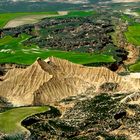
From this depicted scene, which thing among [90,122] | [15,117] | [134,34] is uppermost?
[15,117]

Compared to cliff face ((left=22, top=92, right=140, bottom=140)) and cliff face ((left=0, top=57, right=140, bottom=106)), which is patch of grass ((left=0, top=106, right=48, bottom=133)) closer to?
cliff face ((left=22, top=92, right=140, bottom=140))

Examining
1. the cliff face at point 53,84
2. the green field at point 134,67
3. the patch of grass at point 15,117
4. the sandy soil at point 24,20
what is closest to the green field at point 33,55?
the green field at point 134,67

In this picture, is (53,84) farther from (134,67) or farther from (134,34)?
(134,34)

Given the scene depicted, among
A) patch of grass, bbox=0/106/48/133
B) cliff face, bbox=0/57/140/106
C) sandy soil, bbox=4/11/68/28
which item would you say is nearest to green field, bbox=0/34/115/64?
cliff face, bbox=0/57/140/106

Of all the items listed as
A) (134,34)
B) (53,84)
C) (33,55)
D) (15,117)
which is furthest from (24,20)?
(15,117)

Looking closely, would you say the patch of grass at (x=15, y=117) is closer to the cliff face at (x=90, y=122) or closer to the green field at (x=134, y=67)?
the cliff face at (x=90, y=122)
